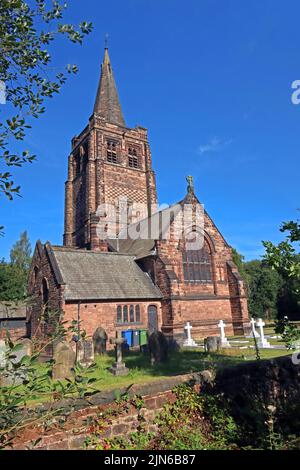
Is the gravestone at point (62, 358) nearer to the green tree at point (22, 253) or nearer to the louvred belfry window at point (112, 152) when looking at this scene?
the louvred belfry window at point (112, 152)

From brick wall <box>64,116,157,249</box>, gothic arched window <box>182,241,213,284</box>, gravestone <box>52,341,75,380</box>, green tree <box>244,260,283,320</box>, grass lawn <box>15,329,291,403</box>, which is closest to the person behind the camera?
grass lawn <box>15,329,291,403</box>

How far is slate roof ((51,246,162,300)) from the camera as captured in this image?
21797 mm

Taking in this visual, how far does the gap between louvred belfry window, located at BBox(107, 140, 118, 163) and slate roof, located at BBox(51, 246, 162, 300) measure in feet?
64.6

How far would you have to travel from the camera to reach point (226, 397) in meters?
6.90

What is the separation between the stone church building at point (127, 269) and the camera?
22.2 m

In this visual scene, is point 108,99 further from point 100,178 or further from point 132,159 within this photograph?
point 100,178

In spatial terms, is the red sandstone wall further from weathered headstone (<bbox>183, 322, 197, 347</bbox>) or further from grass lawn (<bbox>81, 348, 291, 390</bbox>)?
weathered headstone (<bbox>183, 322, 197, 347</bbox>)

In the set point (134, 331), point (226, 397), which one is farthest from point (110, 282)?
point (226, 397)

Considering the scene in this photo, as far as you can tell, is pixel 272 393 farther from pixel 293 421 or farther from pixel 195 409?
pixel 195 409

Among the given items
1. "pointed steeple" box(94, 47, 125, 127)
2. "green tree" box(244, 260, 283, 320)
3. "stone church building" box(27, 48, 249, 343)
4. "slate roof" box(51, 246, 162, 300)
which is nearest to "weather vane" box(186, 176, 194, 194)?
"stone church building" box(27, 48, 249, 343)

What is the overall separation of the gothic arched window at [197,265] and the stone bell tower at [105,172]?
1324 centimetres

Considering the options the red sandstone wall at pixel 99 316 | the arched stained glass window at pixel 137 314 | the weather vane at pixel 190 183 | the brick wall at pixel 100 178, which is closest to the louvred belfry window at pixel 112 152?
the brick wall at pixel 100 178
